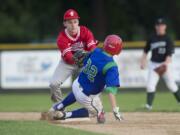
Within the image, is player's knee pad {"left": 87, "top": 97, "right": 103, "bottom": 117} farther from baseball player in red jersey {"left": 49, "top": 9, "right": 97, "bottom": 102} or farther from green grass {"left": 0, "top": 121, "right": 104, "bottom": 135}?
baseball player in red jersey {"left": 49, "top": 9, "right": 97, "bottom": 102}

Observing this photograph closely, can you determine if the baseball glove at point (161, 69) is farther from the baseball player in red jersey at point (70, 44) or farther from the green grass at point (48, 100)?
the baseball player in red jersey at point (70, 44)

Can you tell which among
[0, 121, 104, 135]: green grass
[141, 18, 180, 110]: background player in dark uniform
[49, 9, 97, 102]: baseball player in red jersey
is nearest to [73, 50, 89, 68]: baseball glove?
[49, 9, 97, 102]: baseball player in red jersey

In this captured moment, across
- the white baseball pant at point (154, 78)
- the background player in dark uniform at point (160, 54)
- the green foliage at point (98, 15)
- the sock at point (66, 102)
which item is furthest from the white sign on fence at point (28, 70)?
the sock at point (66, 102)

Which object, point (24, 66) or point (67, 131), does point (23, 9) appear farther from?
point (67, 131)

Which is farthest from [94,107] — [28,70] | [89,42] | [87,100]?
[28,70]

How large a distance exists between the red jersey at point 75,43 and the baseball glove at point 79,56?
1.05ft

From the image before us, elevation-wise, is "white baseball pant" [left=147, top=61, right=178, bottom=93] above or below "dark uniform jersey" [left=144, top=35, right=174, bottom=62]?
below

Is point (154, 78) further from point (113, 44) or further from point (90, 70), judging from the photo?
point (113, 44)

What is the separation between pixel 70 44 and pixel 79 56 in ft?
2.49

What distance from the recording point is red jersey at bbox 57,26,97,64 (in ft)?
40.2

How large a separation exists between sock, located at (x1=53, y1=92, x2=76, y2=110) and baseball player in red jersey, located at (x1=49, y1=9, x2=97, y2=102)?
0.82 m

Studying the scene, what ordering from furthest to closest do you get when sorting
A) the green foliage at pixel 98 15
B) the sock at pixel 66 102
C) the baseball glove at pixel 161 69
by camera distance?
the green foliage at pixel 98 15 → the baseball glove at pixel 161 69 → the sock at pixel 66 102

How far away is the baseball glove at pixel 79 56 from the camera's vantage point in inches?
451

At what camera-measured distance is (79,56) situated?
1163 cm
